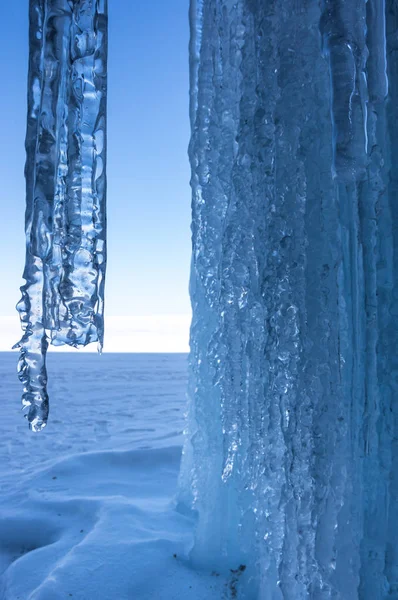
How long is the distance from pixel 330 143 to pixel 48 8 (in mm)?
1047

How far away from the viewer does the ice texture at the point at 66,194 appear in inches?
59.6

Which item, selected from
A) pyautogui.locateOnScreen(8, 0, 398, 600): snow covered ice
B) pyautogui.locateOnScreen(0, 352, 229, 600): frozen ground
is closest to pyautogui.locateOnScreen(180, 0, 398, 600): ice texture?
pyautogui.locateOnScreen(8, 0, 398, 600): snow covered ice

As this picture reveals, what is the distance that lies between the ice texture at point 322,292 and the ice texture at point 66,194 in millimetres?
487

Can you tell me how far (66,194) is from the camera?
5.08 ft

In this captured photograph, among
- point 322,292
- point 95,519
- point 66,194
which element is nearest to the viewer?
point 322,292

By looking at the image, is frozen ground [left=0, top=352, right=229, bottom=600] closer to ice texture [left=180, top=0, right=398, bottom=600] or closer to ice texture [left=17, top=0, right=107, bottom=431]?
ice texture [left=180, top=0, right=398, bottom=600]

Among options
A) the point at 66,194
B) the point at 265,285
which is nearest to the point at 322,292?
the point at 265,285

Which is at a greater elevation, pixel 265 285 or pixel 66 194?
pixel 66 194

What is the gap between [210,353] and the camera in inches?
71.6

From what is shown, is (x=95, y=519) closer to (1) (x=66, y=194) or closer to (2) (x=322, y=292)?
(1) (x=66, y=194)

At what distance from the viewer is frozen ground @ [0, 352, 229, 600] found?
1619mm

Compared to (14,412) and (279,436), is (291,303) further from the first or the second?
(14,412)

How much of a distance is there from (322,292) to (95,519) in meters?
1.63

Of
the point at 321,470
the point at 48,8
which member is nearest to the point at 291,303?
the point at 321,470
